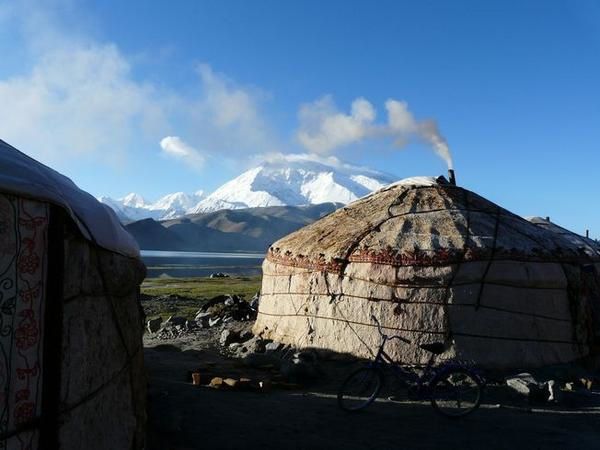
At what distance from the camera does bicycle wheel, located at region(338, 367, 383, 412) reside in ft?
22.7

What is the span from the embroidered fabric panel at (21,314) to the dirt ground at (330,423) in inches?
77.4

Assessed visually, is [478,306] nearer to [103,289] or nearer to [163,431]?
[163,431]

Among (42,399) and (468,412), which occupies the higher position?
(42,399)

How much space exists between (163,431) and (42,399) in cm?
227

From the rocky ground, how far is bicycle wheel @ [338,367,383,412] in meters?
0.13

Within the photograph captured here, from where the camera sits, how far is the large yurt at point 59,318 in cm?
355

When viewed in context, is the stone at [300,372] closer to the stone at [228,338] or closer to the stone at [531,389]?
the stone at [531,389]

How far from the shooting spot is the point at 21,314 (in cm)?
359

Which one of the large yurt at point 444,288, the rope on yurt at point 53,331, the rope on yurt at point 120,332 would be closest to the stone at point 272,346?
the large yurt at point 444,288

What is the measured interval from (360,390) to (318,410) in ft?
2.82

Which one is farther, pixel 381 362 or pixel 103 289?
pixel 381 362

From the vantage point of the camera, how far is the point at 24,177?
3764 millimetres

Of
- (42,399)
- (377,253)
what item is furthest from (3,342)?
(377,253)

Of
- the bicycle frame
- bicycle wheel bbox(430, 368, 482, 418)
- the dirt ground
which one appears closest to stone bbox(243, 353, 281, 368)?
the dirt ground
